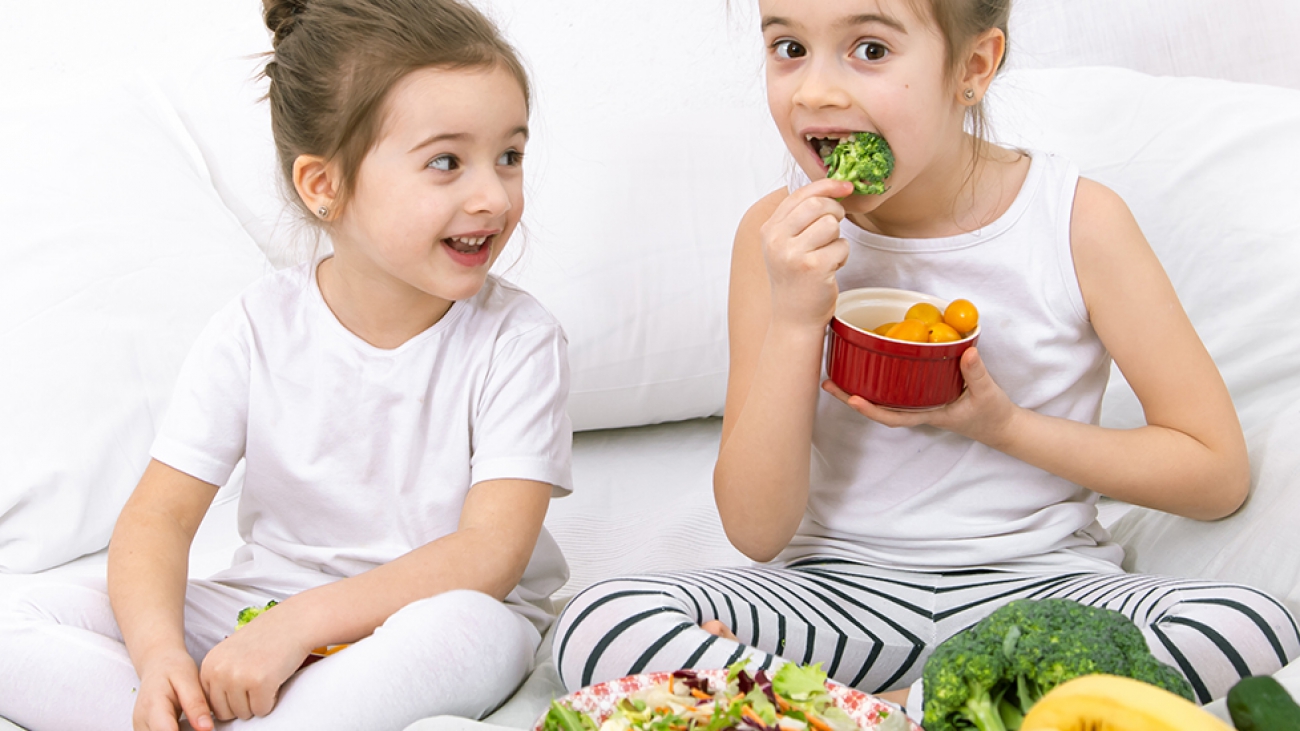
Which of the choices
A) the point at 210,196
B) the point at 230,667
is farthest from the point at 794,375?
the point at 210,196

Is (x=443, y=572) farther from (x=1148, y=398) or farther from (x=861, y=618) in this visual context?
(x=1148, y=398)

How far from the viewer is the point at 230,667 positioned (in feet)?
3.12

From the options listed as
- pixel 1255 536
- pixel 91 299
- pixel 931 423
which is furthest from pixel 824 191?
pixel 91 299

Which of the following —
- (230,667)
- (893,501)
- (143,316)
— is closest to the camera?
(230,667)

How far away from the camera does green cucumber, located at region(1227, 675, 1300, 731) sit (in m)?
0.64

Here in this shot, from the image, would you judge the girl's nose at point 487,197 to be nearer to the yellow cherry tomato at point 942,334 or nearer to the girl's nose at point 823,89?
the girl's nose at point 823,89

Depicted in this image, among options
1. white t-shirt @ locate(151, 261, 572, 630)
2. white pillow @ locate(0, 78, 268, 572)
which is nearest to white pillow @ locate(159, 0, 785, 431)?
white pillow @ locate(0, 78, 268, 572)

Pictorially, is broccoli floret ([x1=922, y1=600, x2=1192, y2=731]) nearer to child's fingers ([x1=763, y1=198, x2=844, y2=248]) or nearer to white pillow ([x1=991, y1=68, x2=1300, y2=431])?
child's fingers ([x1=763, y1=198, x2=844, y2=248])

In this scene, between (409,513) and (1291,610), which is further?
(409,513)

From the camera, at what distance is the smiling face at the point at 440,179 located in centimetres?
109

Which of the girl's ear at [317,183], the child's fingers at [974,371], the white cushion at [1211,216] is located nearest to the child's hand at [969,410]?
the child's fingers at [974,371]

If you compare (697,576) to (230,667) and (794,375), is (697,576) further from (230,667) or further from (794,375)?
(230,667)

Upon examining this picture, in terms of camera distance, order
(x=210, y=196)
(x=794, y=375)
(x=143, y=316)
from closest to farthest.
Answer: (x=794, y=375), (x=143, y=316), (x=210, y=196)

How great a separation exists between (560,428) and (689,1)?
1118mm
